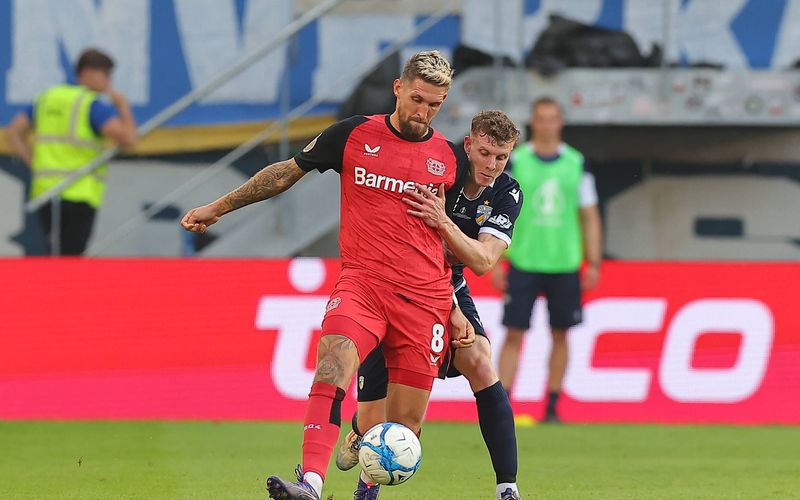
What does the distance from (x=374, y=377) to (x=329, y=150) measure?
1.11m

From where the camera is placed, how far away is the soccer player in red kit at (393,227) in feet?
19.3

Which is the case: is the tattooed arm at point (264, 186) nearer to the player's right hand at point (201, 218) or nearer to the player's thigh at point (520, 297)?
the player's right hand at point (201, 218)

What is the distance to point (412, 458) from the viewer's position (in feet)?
18.8

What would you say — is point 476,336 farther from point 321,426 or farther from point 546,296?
point 546,296

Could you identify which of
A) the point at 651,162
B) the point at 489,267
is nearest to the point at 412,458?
the point at 489,267

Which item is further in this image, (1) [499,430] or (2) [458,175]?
(1) [499,430]

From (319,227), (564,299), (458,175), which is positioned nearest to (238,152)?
(319,227)

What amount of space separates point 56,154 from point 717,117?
17.6 ft

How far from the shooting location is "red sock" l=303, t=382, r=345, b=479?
5.57 metres

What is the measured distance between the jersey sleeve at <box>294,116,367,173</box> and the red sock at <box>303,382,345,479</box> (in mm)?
922

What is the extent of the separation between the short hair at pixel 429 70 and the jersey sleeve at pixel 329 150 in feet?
1.07

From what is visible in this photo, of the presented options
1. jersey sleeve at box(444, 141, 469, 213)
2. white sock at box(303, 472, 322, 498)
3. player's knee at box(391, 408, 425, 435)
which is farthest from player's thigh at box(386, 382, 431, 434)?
jersey sleeve at box(444, 141, 469, 213)

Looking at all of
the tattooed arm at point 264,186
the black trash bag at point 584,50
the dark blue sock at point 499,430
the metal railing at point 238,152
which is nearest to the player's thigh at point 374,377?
the dark blue sock at point 499,430

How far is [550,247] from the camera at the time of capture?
34.6 feet
